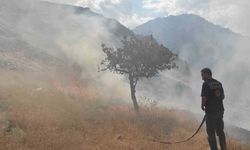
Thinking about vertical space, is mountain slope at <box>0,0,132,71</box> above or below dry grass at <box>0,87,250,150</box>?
above

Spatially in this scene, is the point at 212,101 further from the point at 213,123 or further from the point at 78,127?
the point at 78,127

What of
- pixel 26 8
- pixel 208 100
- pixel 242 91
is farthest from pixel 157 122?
pixel 242 91

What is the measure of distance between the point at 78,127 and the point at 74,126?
0.81ft

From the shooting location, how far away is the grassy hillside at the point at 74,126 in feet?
51.0

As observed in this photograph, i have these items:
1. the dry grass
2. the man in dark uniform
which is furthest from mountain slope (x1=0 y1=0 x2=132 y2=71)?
the man in dark uniform

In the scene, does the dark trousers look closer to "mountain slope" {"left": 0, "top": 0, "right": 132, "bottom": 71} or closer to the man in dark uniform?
the man in dark uniform

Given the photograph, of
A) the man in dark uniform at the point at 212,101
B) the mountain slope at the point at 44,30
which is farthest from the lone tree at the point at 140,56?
the man in dark uniform at the point at 212,101

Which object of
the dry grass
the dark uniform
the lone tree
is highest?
the lone tree

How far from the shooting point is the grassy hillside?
611 inches

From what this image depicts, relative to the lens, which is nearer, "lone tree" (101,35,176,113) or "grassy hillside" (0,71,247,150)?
"grassy hillside" (0,71,247,150)

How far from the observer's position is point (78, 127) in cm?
1931

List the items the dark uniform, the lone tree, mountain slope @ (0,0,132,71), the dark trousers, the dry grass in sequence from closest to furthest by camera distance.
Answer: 1. the dark uniform
2. the dark trousers
3. the dry grass
4. the lone tree
5. mountain slope @ (0,0,132,71)

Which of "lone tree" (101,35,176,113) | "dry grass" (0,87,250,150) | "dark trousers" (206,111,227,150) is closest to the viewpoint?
"dark trousers" (206,111,227,150)

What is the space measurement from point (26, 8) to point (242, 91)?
91133mm
